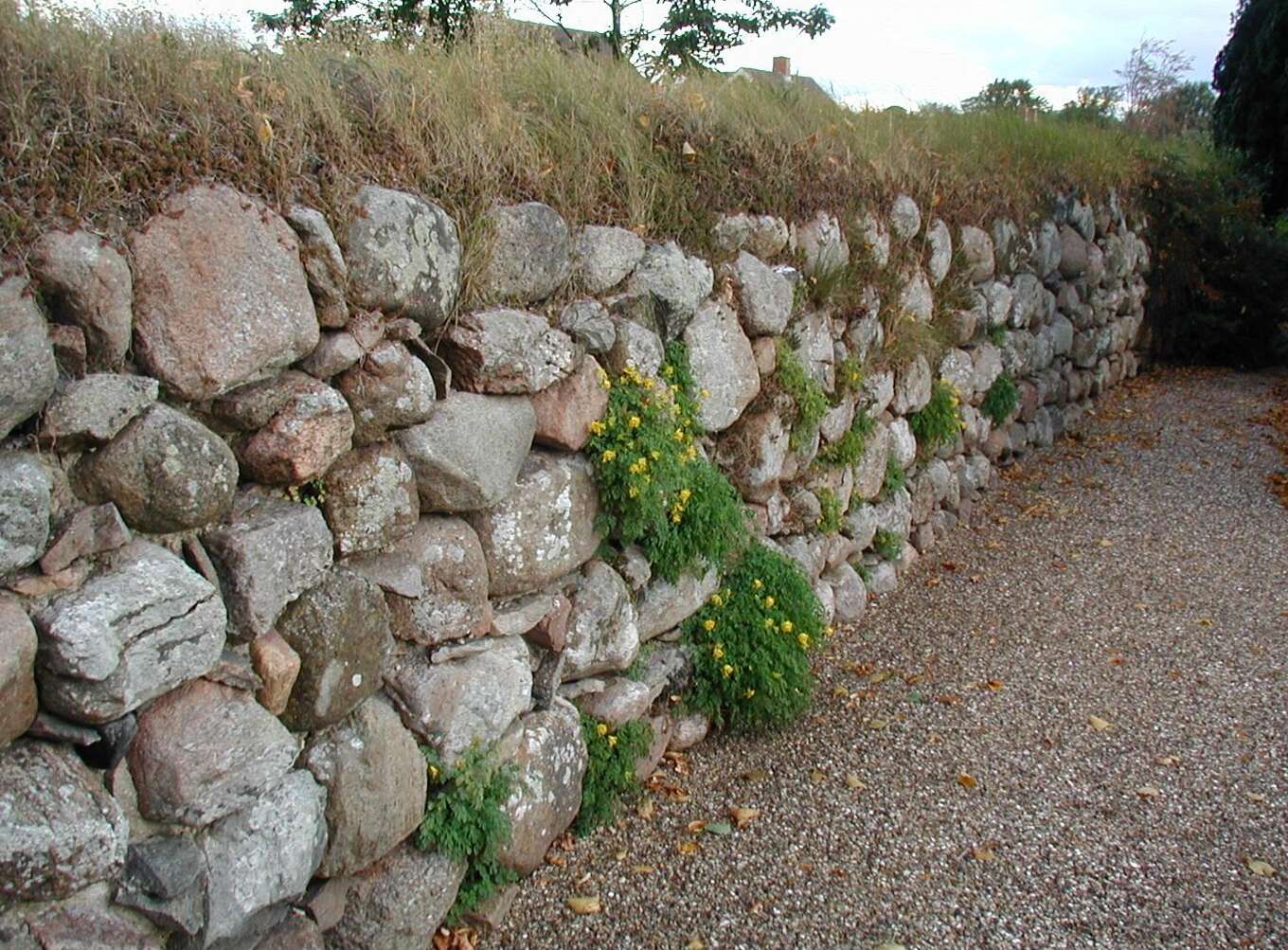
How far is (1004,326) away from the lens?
704 centimetres

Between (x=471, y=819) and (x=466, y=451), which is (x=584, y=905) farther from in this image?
(x=466, y=451)

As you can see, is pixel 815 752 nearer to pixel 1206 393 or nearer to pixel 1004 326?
pixel 1004 326

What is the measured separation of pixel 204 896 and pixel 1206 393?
871 cm

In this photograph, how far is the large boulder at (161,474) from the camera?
2.22m

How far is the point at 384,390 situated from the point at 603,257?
1.11 m

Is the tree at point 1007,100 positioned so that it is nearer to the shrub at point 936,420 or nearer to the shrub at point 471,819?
the shrub at point 936,420

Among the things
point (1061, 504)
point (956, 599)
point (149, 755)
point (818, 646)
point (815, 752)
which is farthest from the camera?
point (1061, 504)

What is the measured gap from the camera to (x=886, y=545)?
18.4ft

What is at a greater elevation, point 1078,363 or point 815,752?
point 1078,363

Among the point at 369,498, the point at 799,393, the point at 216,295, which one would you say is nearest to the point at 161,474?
the point at 216,295

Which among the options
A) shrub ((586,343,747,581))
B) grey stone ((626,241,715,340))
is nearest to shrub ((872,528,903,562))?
shrub ((586,343,747,581))

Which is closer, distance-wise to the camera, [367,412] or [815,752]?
[367,412]

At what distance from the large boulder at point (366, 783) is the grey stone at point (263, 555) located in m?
0.38

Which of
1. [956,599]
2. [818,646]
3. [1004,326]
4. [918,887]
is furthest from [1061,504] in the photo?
[918,887]
